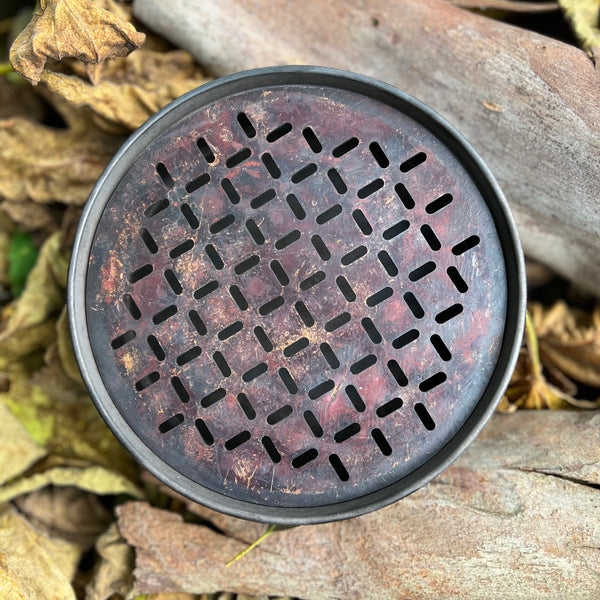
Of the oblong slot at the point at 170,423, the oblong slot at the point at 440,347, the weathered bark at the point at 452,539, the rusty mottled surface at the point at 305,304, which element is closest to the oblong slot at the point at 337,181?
the rusty mottled surface at the point at 305,304

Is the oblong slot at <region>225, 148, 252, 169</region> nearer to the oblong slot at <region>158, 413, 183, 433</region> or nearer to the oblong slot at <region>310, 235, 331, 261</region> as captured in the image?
the oblong slot at <region>310, 235, 331, 261</region>

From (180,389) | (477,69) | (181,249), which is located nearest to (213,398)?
(180,389)

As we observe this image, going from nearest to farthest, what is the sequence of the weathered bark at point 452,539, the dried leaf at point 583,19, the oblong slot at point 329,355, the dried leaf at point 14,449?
the oblong slot at point 329,355
the weathered bark at point 452,539
the dried leaf at point 583,19
the dried leaf at point 14,449

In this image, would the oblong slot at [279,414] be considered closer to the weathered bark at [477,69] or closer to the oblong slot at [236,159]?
the oblong slot at [236,159]

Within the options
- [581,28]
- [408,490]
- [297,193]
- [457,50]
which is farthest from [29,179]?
[581,28]

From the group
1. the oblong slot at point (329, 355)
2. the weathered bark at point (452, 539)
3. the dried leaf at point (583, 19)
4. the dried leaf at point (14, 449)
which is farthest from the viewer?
the dried leaf at point (14, 449)
